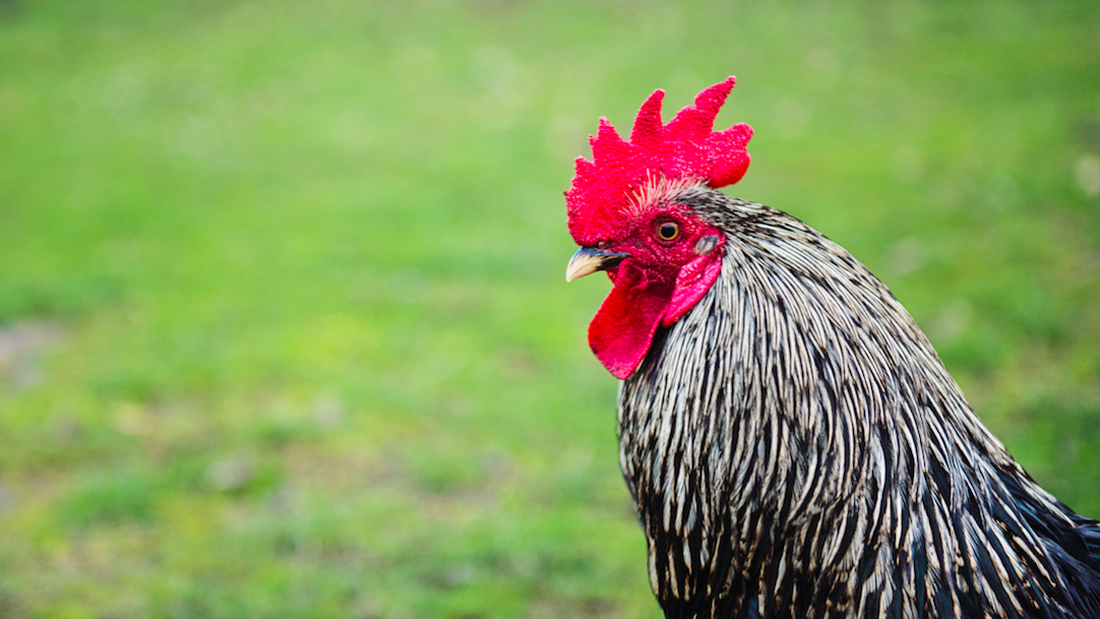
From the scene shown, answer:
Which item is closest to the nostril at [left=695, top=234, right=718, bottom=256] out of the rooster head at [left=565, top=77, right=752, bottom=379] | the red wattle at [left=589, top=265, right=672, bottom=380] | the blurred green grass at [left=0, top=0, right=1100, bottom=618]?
the rooster head at [left=565, top=77, right=752, bottom=379]

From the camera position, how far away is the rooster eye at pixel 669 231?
2207 mm

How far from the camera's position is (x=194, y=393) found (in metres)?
5.02

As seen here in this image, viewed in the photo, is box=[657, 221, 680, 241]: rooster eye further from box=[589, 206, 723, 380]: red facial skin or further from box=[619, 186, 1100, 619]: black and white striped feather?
box=[619, 186, 1100, 619]: black and white striped feather

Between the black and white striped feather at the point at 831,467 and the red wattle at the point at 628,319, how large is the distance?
13cm

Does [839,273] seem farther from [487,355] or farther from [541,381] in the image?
[487,355]

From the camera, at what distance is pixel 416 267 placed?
20.7 feet

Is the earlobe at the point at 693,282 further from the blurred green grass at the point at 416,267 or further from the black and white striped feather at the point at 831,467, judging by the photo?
the blurred green grass at the point at 416,267

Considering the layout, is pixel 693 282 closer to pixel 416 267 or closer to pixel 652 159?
pixel 652 159

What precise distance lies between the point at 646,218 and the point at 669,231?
69 millimetres

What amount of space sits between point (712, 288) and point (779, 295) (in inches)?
6.5

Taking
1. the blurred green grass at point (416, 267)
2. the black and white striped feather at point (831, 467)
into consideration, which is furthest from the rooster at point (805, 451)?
the blurred green grass at point (416, 267)

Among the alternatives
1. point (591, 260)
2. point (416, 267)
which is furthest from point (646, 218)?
point (416, 267)

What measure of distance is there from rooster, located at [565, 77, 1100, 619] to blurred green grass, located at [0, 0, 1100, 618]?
1.54 meters

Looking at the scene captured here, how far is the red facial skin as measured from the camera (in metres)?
2.17
